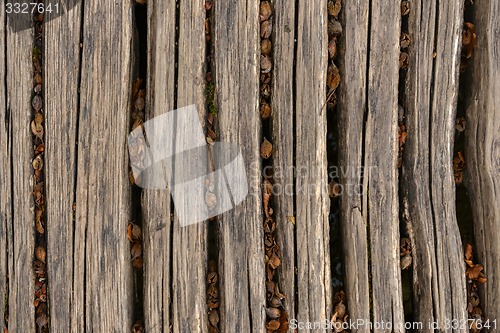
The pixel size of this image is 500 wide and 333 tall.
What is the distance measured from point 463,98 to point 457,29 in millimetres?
430

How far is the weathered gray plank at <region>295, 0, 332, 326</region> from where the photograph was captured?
2.83m

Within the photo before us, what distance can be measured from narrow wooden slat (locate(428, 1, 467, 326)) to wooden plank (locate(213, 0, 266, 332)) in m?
1.06

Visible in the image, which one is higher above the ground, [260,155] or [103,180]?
[260,155]

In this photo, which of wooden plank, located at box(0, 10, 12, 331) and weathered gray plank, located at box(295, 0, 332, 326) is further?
wooden plank, located at box(0, 10, 12, 331)

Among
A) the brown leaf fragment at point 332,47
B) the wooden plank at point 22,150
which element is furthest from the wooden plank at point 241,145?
the wooden plank at point 22,150

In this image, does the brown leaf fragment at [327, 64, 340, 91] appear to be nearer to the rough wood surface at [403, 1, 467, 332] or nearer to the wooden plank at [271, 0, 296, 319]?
the wooden plank at [271, 0, 296, 319]

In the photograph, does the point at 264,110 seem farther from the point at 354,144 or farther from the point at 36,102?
the point at 36,102

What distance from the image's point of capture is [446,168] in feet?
9.46

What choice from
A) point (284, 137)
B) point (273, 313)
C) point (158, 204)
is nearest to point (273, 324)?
point (273, 313)

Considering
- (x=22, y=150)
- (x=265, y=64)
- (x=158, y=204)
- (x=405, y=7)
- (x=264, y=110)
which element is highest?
(x=405, y=7)

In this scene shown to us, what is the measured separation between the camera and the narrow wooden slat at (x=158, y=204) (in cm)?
286

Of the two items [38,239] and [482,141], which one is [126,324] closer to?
[38,239]

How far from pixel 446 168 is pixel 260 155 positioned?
44.2 inches

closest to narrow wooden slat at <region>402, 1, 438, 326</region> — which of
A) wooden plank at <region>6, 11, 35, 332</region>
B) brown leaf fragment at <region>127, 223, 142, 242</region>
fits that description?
brown leaf fragment at <region>127, 223, 142, 242</region>
